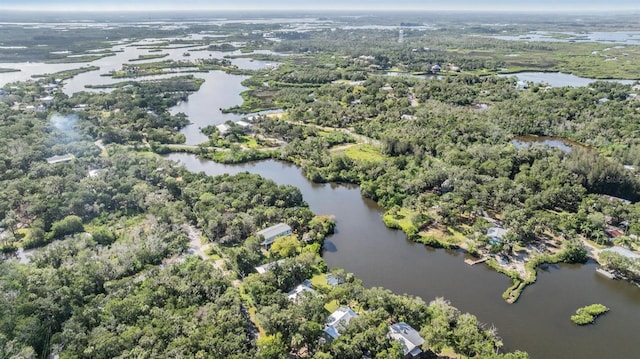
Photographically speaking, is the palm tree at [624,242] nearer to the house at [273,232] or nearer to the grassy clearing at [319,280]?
the grassy clearing at [319,280]

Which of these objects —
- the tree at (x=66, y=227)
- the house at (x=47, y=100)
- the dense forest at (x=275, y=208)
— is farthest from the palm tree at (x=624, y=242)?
the house at (x=47, y=100)

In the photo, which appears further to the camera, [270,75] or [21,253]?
[270,75]

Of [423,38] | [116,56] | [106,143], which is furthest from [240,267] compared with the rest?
[423,38]

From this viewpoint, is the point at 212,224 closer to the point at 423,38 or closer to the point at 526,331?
the point at 526,331

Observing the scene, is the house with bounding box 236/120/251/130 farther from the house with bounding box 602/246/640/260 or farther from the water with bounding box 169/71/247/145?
the house with bounding box 602/246/640/260

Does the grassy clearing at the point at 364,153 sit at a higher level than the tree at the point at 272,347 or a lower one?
higher

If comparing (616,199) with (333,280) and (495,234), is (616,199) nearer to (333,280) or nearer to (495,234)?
(495,234)

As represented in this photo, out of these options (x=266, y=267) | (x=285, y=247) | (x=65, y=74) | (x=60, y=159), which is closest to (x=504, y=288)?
(x=285, y=247)
